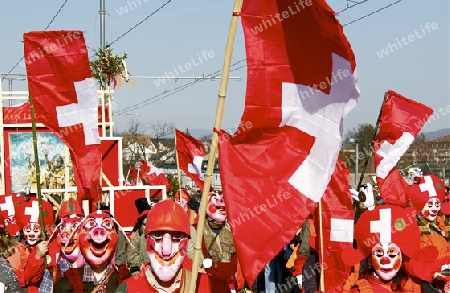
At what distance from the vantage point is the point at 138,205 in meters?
11.7

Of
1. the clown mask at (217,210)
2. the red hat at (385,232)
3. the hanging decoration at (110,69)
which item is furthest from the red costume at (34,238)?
the hanging decoration at (110,69)

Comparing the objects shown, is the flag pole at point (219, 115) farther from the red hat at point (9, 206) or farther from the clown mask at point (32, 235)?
the red hat at point (9, 206)

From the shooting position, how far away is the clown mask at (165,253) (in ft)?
17.9

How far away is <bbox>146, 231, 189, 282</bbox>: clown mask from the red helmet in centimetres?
4

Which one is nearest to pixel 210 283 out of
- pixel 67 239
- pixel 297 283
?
pixel 67 239

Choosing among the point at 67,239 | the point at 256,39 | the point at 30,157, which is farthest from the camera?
the point at 30,157

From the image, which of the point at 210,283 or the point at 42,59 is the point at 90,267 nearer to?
the point at 210,283

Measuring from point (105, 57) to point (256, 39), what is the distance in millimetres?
13540

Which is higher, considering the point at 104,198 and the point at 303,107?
the point at 303,107

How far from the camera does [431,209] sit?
1027cm

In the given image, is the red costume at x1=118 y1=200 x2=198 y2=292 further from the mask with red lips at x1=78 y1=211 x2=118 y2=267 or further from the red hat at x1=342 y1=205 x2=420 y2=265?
the red hat at x1=342 y1=205 x2=420 y2=265

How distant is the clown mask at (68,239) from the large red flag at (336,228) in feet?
6.97

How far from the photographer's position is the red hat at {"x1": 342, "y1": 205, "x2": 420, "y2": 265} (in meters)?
6.31

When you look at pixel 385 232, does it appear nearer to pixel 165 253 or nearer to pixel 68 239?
pixel 165 253
